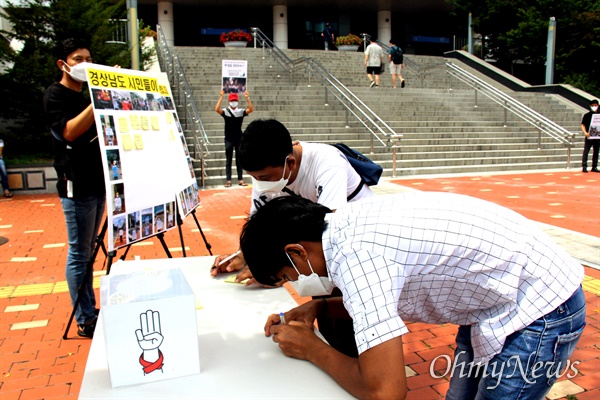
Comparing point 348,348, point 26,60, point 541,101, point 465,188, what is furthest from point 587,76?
point 348,348

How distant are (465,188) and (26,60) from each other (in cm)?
880

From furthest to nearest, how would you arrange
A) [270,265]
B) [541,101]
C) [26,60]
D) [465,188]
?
[541,101]
[26,60]
[465,188]
[270,265]

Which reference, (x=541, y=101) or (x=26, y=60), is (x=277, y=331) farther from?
(x=541, y=101)

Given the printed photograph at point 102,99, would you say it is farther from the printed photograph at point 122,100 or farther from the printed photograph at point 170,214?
the printed photograph at point 170,214

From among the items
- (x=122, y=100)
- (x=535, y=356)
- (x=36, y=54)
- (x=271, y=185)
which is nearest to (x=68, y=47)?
Answer: (x=122, y=100)

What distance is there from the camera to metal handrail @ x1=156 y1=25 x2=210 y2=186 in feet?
33.2

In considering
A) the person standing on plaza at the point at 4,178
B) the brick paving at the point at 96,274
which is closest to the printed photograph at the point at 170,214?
the brick paving at the point at 96,274

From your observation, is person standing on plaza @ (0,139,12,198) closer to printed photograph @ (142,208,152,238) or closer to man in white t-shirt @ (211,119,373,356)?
printed photograph @ (142,208,152,238)

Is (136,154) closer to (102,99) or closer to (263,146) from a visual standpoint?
(102,99)

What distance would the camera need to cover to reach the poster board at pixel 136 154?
113 inches

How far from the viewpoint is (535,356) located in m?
1.49

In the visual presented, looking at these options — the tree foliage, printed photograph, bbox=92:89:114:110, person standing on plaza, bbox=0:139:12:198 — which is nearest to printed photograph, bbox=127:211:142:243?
printed photograph, bbox=92:89:114:110

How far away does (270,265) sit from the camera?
5.07 ft

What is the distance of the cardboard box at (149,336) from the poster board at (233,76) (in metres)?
8.51
